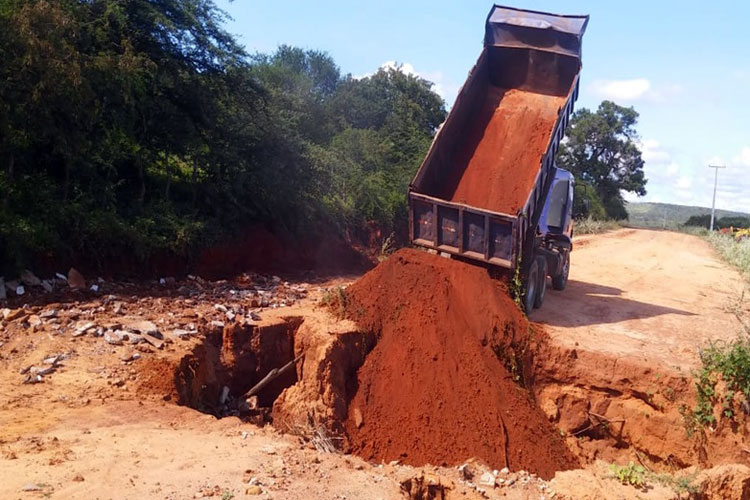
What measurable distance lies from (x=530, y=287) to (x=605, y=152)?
40.1 metres

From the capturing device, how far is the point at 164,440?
19.6 feet

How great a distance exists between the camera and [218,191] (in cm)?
1362

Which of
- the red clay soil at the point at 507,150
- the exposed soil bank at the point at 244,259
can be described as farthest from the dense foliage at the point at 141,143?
the red clay soil at the point at 507,150

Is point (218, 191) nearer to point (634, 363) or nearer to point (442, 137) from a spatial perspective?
point (442, 137)

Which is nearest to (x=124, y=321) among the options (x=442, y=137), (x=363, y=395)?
(x=363, y=395)

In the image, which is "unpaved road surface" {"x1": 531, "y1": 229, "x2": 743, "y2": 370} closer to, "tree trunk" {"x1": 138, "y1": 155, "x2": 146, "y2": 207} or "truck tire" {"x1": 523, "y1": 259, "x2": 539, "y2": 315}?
"truck tire" {"x1": 523, "y1": 259, "x2": 539, "y2": 315}

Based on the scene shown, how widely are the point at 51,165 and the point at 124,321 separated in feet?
12.1

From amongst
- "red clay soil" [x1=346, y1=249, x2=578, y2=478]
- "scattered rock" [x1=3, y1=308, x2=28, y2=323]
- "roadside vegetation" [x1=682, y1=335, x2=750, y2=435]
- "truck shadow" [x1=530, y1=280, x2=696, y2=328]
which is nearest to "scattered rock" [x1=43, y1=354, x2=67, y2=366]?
"scattered rock" [x1=3, y1=308, x2=28, y2=323]

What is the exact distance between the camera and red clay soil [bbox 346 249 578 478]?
760 centimetres

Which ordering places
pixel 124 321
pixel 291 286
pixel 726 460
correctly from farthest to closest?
pixel 291 286
pixel 124 321
pixel 726 460

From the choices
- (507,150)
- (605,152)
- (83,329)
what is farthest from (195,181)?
(605,152)

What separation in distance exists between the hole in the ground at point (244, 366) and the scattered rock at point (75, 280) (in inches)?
103

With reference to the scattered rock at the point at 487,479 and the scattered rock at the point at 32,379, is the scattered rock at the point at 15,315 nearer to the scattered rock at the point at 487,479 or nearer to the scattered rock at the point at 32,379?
the scattered rock at the point at 32,379

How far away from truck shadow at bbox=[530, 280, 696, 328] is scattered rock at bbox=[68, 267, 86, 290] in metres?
7.08
